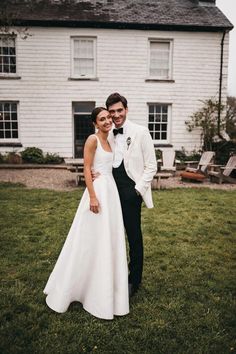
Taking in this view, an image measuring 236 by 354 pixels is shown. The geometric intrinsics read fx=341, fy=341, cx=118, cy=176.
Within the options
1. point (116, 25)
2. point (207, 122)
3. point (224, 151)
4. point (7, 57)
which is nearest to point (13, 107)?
point (7, 57)

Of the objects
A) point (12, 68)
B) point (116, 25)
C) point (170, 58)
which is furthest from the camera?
point (170, 58)

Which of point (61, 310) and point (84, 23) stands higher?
point (84, 23)

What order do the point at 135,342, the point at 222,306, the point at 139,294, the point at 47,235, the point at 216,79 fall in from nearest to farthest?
the point at 135,342, the point at 222,306, the point at 139,294, the point at 47,235, the point at 216,79

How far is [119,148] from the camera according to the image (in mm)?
4023

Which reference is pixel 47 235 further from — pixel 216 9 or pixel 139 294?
pixel 216 9

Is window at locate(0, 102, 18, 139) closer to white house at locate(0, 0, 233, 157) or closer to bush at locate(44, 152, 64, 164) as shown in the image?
white house at locate(0, 0, 233, 157)

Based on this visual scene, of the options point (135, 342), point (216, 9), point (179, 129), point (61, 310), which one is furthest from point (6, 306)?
point (216, 9)

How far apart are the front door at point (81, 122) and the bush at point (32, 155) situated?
2.06 m

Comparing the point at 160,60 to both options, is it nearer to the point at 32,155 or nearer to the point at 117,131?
the point at 32,155

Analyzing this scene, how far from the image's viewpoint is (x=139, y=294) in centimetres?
429

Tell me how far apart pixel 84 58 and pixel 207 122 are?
7.11 m

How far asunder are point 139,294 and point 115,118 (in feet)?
7.21

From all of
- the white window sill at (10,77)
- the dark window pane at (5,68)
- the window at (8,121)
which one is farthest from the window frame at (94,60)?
the window at (8,121)

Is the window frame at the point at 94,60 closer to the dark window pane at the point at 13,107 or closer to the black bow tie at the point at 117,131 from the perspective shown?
the dark window pane at the point at 13,107
